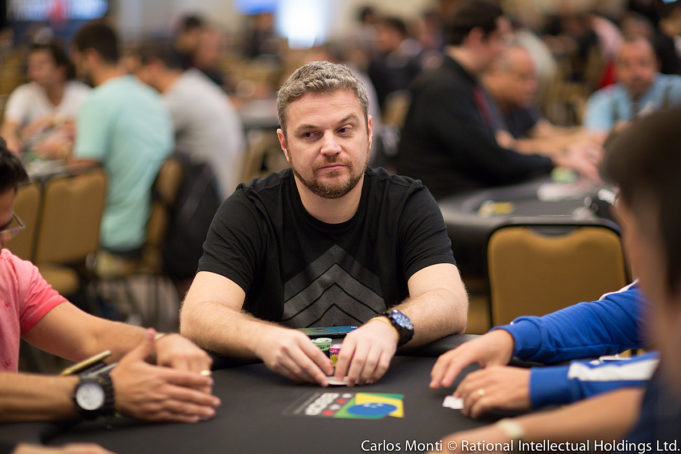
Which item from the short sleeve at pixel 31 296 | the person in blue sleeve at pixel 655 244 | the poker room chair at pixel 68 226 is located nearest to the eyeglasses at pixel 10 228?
the short sleeve at pixel 31 296

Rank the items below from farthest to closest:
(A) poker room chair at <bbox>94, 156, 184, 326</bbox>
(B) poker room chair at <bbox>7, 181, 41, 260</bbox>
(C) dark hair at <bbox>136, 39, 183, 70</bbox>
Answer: (C) dark hair at <bbox>136, 39, 183, 70</bbox> → (A) poker room chair at <bbox>94, 156, 184, 326</bbox> → (B) poker room chair at <bbox>7, 181, 41, 260</bbox>

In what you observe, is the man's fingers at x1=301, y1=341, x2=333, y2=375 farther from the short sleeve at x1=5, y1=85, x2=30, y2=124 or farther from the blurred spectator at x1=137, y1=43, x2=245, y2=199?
the short sleeve at x1=5, y1=85, x2=30, y2=124

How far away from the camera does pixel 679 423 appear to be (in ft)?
3.54

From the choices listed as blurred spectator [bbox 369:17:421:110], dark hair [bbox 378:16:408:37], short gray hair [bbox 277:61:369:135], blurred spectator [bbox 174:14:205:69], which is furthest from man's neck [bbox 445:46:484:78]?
dark hair [bbox 378:16:408:37]

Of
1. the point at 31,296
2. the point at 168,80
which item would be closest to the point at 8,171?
→ the point at 31,296

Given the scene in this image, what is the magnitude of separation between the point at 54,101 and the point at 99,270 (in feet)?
6.26

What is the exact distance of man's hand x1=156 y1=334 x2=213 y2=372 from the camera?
64.2 inches

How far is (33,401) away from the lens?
1485 millimetres

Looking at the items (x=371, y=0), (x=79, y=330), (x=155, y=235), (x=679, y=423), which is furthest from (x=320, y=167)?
(x=371, y=0)

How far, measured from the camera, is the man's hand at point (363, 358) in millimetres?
1662

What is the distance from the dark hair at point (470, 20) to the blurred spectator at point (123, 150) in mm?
1792

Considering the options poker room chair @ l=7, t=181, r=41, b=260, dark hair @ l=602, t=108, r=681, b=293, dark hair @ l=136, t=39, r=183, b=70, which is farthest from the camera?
dark hair @ l=136, t=39, r=183, b=70

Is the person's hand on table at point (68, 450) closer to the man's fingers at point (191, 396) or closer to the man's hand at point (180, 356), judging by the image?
the man's fingers at point (191, 396)

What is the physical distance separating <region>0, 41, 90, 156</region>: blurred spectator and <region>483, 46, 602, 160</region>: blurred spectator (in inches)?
109
